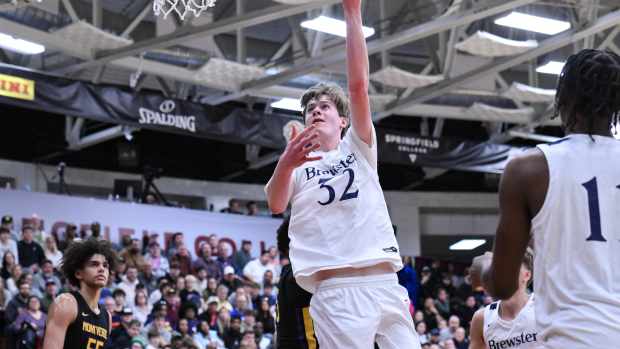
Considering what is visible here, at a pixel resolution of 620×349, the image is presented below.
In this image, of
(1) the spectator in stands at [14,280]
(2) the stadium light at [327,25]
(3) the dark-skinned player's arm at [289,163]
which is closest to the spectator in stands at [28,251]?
(1) the spectator in stands at [14,280]

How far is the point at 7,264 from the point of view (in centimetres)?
1362

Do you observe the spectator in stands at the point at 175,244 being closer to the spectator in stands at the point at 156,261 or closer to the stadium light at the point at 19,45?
the spectator in stands at the point at 156,261

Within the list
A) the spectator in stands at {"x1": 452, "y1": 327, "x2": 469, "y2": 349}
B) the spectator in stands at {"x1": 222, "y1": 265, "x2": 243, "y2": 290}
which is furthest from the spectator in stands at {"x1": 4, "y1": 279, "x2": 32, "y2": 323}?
the spectator in stands at {"x1": 452, "y1": 327, "x2": 469, "y2": 349}

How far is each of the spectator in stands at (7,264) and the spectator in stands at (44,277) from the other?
14.0 inches

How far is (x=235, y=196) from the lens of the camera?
23.5 meters

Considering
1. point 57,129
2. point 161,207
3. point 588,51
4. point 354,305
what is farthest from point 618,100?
point 57,129

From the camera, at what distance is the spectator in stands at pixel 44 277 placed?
13641mm

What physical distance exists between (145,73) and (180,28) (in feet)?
9.03

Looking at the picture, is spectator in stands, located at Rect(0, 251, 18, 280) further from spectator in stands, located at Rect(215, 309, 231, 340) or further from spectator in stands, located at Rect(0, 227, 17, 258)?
spectator in stands, located at Rect(215, 309, 231, 340)

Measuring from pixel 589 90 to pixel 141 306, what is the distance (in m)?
12.2

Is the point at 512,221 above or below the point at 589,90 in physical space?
below

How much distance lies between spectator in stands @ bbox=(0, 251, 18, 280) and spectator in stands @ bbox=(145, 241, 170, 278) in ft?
8.99

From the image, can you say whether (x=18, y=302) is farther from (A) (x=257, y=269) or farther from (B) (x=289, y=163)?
(B) (x=289, y=163)

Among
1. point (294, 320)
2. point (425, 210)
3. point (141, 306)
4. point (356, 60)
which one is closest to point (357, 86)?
point (356, 60)
